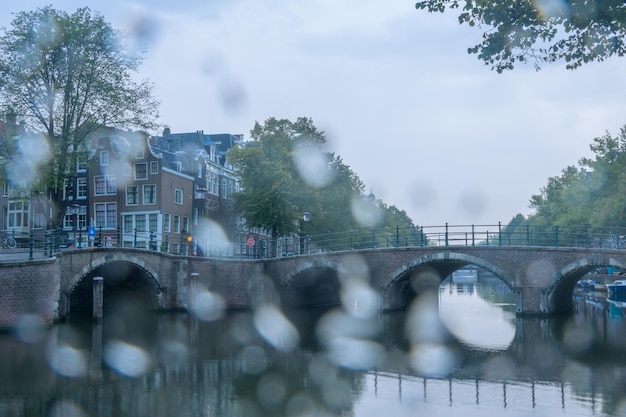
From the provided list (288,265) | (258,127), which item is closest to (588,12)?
(288,265)

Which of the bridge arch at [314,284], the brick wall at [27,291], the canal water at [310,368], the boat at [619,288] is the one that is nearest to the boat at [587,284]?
the boat at [619,288]

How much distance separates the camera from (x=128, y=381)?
15016mm

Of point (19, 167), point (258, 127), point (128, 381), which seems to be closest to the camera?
point (128, 381)

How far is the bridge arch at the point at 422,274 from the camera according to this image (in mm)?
31078

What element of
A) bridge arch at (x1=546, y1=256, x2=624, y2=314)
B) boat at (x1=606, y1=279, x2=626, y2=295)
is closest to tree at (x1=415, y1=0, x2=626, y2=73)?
bridge arch at (x1=546, y1=256, x2=624, y2=314)

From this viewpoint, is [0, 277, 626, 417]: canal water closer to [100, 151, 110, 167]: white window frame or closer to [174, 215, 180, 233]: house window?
[174, 215, 180, 233]: house window

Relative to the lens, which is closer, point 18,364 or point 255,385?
point 255,385

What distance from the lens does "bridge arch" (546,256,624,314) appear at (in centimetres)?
2881

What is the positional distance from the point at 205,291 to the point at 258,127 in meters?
15.6

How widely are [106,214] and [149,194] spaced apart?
3.78 metres

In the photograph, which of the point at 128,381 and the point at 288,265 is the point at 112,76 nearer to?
the point at 288,265

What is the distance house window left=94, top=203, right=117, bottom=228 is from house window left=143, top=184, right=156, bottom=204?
8.45ft

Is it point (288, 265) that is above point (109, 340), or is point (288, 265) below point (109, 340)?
above

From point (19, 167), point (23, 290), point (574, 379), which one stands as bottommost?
point (574, 379)
